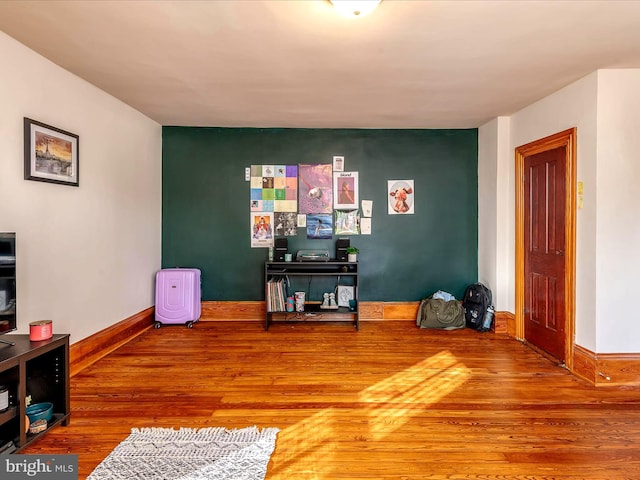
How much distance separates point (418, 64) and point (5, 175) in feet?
9.78

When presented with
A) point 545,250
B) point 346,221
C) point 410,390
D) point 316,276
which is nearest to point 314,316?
point 316,276

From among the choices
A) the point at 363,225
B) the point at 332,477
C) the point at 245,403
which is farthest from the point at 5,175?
the point at 363,225

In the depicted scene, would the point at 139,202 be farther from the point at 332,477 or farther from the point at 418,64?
the point at 332,477

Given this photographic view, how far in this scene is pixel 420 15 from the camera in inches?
84.8

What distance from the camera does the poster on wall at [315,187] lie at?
4.82 metres

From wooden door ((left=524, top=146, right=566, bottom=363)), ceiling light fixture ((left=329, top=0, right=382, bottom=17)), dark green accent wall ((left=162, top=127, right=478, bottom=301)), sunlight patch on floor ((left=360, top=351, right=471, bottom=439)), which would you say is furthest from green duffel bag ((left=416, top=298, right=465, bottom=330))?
ceiling light fixture ((left=329, top=0, right=382, bottom=17))

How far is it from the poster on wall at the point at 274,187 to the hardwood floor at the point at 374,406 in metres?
1.73

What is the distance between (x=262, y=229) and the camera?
485cm

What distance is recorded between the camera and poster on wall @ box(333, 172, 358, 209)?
4828 millimetres

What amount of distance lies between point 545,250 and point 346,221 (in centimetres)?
222

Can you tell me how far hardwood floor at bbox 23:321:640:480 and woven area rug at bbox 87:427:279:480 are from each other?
8cm

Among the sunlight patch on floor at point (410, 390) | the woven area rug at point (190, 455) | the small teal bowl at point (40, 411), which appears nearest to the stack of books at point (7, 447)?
the small teal bowl at point (40, 411)

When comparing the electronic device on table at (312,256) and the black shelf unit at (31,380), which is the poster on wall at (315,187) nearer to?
the electronic device on table at (312,256)

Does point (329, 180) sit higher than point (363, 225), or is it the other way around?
point (329, 180)
